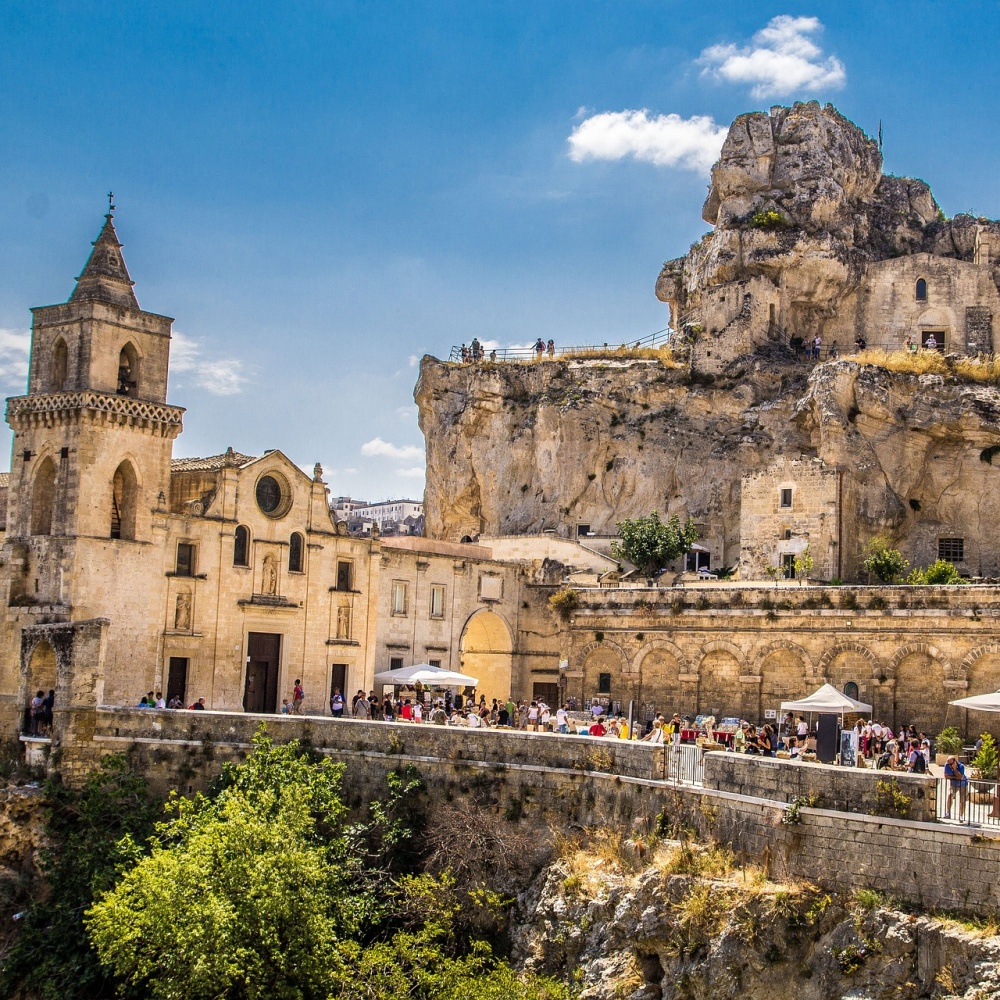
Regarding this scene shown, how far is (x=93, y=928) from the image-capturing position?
79.4 ft

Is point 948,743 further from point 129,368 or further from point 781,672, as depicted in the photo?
point 129,368

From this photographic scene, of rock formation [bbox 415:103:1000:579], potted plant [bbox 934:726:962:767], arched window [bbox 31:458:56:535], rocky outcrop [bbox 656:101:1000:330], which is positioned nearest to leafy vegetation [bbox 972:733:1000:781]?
potted plant [bbox 934:726:962:767]

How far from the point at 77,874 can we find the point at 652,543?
27416 millimetres

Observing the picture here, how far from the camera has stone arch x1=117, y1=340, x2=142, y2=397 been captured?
3591 cm

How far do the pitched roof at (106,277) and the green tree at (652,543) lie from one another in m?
21.7

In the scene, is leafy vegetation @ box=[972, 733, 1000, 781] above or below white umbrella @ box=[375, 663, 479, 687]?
below

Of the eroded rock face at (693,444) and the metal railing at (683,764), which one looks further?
the eroded rock face at (693,444)

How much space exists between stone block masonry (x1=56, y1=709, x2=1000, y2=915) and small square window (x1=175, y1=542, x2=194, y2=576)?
593cm

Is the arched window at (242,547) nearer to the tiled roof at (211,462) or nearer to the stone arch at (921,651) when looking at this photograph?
the tiled roof at (211,462)

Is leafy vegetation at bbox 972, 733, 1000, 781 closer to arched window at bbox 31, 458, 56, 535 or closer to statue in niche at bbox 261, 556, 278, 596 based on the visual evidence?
statue in niche at bbox 261, 556, 278, 596

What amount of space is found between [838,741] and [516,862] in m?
6.51

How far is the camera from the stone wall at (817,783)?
62.3 ft

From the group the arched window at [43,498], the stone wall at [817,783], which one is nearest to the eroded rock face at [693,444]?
the arched window at [43,498]

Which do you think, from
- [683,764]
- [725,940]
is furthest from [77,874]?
[725,940]
